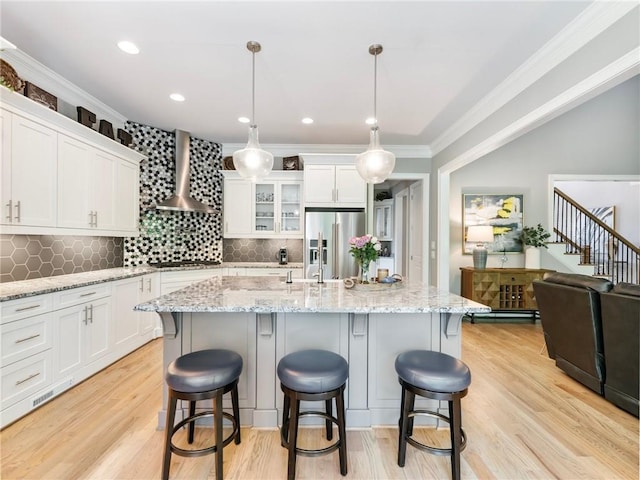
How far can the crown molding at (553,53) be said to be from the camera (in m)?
1.78

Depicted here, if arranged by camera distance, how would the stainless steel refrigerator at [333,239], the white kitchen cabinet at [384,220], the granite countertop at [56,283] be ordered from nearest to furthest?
the granite countertop at [56,283]
the stainless steel refrigerator at [333,239]
the white kitchen cabinet at [384,220]

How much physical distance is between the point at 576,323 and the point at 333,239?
2784 mm

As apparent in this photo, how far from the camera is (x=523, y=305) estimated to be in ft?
15.1

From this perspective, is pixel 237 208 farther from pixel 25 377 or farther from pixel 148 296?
pixel 25 377

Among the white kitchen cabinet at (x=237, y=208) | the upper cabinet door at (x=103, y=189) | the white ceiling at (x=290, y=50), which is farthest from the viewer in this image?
the white kitchen cabinet at (x=237, y=208)

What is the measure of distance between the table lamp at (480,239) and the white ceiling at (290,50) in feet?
6.81

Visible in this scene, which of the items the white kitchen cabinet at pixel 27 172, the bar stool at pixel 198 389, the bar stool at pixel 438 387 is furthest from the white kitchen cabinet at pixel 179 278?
the bar stool at pixel 438 387

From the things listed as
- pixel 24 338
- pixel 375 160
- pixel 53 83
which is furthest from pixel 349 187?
pixel 24 338

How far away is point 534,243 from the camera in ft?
15.8

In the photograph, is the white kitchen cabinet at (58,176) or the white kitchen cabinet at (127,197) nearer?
the white kitchen cabinet at (58,176)

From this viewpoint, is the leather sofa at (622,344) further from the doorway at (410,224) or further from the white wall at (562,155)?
the white wall at (562,155)

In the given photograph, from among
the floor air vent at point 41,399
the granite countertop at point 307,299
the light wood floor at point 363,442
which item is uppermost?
the granite countertop at point 307,299

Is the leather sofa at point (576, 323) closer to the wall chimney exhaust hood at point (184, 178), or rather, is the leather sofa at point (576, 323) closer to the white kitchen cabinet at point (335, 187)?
the white kitchen cabinet at point (335, 187)

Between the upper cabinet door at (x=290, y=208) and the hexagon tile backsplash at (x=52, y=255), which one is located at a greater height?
the upper cabinet door at (x=290, y=208)
